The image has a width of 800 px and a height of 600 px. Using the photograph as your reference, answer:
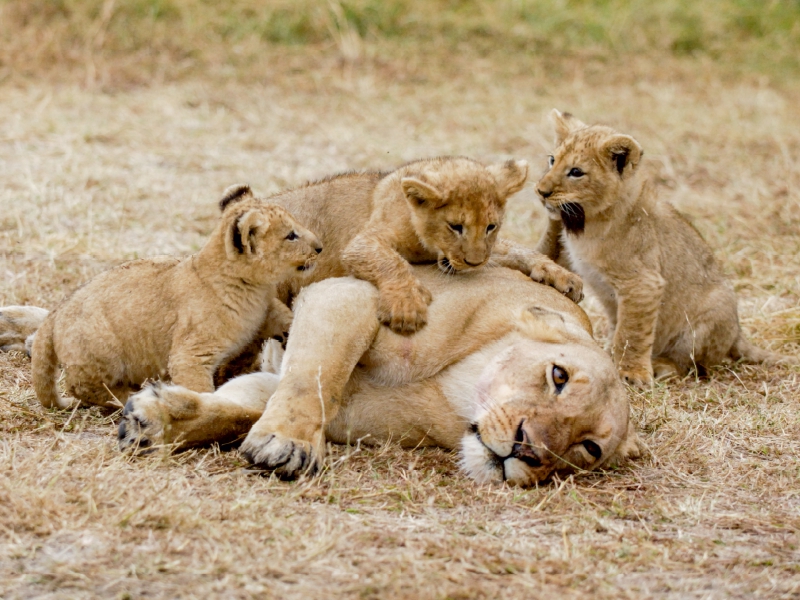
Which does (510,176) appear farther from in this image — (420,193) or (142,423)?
(142,423)

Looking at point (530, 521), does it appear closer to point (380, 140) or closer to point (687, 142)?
point (380, 140)

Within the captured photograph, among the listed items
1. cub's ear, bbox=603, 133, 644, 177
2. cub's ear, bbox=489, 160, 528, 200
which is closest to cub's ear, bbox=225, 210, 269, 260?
cub's ear, bbox=489, 160, 528, 200

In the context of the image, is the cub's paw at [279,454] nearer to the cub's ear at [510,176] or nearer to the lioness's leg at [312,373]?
the lioness's leg at [312,373]

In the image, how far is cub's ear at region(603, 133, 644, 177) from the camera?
615 cm

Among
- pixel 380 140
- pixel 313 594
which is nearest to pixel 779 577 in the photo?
pixel 313 594

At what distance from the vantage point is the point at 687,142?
1172cm

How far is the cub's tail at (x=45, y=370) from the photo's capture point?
16.2 ft

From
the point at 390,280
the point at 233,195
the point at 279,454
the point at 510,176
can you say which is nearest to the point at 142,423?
the point at 279,454

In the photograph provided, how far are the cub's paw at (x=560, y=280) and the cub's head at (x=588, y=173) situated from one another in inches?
30.1

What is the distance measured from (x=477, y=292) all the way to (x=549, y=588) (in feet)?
5.78

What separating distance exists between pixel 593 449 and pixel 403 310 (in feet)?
3.17

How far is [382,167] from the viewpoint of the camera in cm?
1023

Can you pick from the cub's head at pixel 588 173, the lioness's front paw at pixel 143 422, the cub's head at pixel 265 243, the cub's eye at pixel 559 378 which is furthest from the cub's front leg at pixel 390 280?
the cub's head at pixel 588 173

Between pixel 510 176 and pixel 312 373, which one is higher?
pixel 510 176
